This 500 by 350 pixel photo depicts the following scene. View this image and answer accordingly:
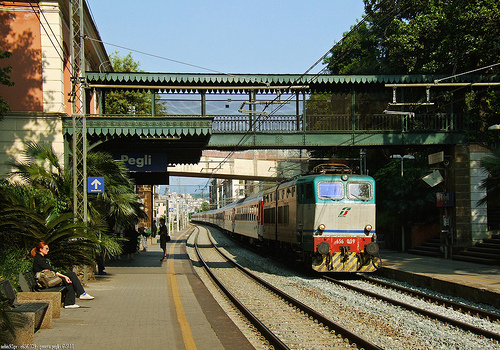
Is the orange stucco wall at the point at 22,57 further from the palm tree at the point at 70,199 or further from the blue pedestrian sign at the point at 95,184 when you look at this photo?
the blue pedestrian sign at the point at 95,184

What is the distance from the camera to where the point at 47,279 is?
1035 cm

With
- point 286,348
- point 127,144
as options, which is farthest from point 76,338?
point 127,144

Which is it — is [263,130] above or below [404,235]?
above

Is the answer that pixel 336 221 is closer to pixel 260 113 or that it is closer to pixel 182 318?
pixel 260 113

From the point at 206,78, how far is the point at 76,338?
12.7 metres

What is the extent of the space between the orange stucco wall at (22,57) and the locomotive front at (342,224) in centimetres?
981

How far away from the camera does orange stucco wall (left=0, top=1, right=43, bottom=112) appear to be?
18156mm

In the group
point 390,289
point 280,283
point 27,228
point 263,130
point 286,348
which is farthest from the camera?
point 263,130

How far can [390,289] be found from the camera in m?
15.0

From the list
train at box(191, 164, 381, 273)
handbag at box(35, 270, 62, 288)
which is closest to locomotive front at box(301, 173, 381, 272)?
train at box(191, 164, 381, 273)

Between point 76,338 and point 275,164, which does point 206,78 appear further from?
point 275,164

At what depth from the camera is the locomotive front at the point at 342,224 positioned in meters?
16.6

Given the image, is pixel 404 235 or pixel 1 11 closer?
pixel 1 11

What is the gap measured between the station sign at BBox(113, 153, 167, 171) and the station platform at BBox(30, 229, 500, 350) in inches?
146
